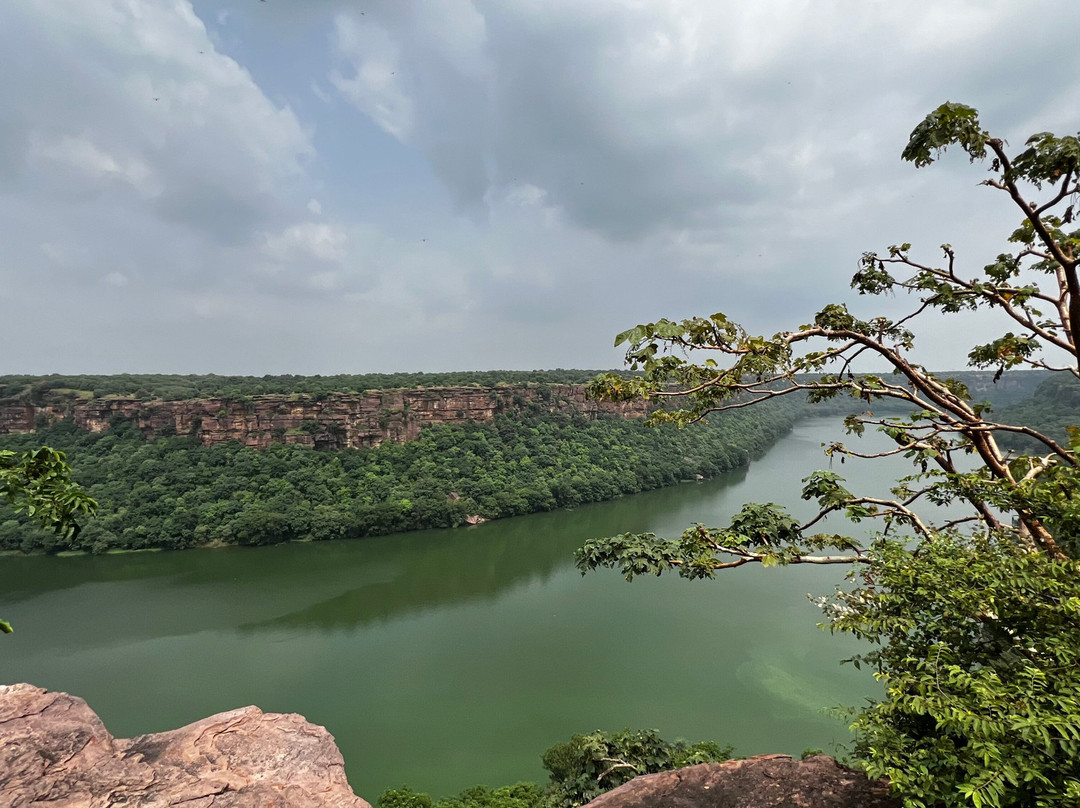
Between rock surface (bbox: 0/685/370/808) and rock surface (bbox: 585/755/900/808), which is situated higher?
rock surface (bbox: 585/755/900/808)

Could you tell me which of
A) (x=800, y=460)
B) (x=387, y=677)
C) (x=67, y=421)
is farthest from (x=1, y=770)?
(x=800, y=460)

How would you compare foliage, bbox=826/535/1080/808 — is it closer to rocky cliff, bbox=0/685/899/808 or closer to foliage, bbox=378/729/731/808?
rocky cliff, bbox=0/685/899/808

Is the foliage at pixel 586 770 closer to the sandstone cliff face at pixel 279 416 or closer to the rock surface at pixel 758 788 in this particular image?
the rock surface at pixel 758 788

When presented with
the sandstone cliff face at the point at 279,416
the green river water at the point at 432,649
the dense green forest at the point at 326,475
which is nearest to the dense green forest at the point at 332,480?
the dense green forest at the point at 326,475

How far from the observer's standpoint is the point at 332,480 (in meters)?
27.2

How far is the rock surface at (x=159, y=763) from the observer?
3908mm

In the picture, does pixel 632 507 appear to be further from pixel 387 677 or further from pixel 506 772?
pixel 506 772

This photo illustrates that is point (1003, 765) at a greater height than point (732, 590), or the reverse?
point (1003, 765)

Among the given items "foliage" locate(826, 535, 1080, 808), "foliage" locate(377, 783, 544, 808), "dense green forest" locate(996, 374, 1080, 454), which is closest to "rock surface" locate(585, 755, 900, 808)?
"foliage" locate(826, 535, 1080, 808)

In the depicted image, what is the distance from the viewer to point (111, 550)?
70.6 ft

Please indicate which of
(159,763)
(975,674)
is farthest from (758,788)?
(159,763)

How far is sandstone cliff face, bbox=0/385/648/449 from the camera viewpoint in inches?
1117

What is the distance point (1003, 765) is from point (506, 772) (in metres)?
9.30

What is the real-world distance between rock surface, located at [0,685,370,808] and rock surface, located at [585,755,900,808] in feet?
9.27
